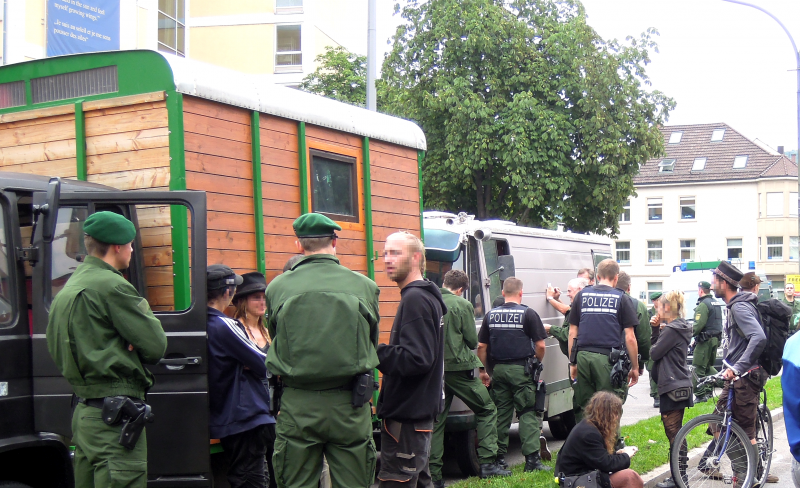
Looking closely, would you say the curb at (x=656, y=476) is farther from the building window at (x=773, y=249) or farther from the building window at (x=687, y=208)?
the building window at (x=773, y=249)

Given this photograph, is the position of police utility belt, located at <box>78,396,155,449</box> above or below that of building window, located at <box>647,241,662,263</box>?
below

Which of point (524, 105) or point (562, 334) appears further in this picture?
point (524, 105)

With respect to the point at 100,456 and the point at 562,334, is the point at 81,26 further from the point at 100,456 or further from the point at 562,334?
the point at 100,456

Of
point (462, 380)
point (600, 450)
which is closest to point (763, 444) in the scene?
point (600, 450)

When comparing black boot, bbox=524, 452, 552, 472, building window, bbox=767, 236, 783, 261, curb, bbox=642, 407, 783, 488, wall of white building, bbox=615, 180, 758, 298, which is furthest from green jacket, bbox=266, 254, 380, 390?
building window, bbox=767, 236, 783, 261

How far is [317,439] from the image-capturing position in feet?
13.7

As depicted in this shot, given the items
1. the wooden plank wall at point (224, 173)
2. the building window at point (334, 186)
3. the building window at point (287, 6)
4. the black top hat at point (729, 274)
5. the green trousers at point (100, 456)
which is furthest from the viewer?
the building window at point (287, 6)

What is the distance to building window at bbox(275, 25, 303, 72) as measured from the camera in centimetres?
3816

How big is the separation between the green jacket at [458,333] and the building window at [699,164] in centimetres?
5036

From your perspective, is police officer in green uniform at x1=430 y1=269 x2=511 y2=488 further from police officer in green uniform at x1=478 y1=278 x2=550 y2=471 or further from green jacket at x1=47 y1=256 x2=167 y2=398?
green jacket at x1=47 y1=256 x2=167 y2=398

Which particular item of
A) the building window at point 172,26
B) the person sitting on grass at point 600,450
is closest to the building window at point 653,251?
the building window at point 172,26

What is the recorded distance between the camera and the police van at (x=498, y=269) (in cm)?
846

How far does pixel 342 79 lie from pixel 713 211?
34.0 m

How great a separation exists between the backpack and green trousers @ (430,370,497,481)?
2.34 m
